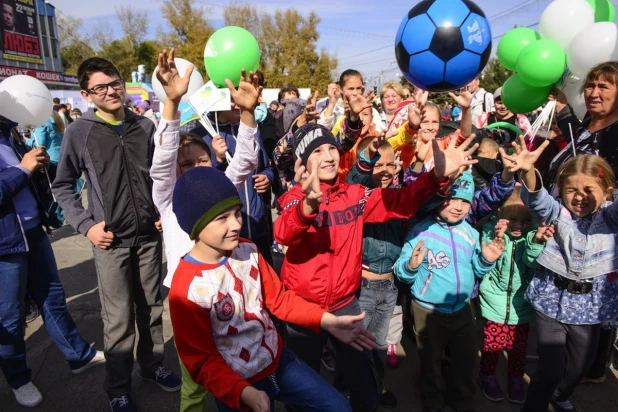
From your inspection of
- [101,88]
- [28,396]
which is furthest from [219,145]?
[28,396]

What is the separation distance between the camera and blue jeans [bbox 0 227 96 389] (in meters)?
2.84

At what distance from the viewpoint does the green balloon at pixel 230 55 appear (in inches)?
118

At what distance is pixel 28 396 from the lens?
9.73ft

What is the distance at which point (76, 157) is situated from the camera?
263 centimetres

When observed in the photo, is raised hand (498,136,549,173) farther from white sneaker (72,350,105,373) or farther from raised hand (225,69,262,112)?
white sneaker (72,350,105,373)

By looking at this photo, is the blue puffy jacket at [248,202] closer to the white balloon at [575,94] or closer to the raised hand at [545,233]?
the raised hand at [545,233]

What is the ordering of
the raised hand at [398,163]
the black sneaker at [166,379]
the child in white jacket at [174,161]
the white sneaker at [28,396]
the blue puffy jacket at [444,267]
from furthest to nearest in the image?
the raised hand at [398,163]
the black sneaker at [166,379]
the white sneaker at [28,396]
the blue puffy jacket at [444,267]
the child in white jacket at [174,161]

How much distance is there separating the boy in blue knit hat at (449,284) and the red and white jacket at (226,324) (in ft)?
3.28

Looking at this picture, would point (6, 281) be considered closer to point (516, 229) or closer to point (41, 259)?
point (41, 259)

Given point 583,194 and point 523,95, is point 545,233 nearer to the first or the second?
point 583,194

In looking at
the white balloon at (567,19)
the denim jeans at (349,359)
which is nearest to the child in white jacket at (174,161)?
the denim jeans at (349,359)

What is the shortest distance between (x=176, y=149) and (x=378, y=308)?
168cm

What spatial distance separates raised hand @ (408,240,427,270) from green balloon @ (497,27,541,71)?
1827 millimetres

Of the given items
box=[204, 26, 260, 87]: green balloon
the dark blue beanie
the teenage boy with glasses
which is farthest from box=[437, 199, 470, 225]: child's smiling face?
the teenage boy with glasses
